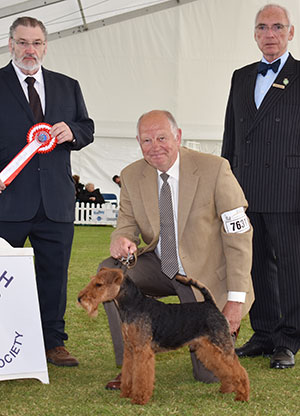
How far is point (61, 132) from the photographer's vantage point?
9.91ft

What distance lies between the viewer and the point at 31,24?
303 centimetres

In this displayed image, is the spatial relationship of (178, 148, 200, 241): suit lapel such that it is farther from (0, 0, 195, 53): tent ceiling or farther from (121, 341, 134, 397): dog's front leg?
(0, 0, 195, 53): tent ceiling

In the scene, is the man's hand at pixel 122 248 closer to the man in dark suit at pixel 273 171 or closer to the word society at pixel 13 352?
the word society at pixel 13 352

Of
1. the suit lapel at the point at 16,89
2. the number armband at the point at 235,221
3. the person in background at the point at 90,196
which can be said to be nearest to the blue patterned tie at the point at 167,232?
the number armband at the point at 235,221

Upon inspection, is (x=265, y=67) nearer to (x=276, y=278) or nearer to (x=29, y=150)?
(x=276, y=278)

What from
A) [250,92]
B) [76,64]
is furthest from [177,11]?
[250,92]

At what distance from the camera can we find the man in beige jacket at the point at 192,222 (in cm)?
261

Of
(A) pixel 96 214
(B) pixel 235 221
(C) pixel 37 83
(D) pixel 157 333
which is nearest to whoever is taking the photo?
(D) pixel 157 333

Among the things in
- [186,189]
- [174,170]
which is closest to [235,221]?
[186,189]

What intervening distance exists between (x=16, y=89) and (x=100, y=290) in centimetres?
134

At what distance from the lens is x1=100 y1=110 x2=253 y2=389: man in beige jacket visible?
2.61 metres

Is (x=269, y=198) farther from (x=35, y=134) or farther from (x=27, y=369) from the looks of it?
(x=27, y=369)

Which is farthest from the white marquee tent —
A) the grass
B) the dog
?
the dog

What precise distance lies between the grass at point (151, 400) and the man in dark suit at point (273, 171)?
21 cm
